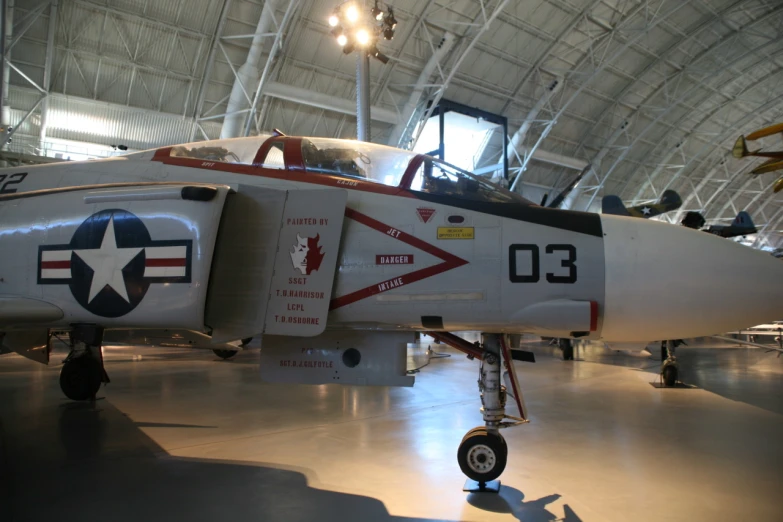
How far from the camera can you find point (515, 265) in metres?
3.67

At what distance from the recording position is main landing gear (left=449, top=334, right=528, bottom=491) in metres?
Result: 3.84

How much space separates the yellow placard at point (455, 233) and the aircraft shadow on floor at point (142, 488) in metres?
1.97

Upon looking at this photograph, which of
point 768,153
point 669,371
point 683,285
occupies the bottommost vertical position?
point 669,371

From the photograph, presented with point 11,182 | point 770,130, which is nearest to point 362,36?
point 11,182

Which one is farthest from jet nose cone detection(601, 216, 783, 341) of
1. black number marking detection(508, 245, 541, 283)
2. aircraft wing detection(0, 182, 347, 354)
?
aircraft wing detection(0, 182, 347, 354)

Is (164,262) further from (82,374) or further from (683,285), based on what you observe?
(82,374)

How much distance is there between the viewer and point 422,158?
13.9 ft

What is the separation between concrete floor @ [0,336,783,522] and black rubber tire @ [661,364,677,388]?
0.40 meters

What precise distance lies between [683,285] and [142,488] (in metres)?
4.16

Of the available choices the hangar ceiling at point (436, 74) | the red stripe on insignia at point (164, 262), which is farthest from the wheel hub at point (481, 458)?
the hangar ceiling at point (436, 74)

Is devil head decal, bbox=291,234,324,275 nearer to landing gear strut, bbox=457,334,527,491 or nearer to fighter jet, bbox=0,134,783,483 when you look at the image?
fighter jet, bbox=0,134,783,483

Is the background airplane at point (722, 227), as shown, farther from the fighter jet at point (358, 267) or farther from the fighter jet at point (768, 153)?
the fighter jet at point (358, 267)

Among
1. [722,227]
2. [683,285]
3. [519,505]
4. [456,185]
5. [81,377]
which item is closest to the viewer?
[683,285]

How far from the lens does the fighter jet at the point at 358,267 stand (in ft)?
11.4
